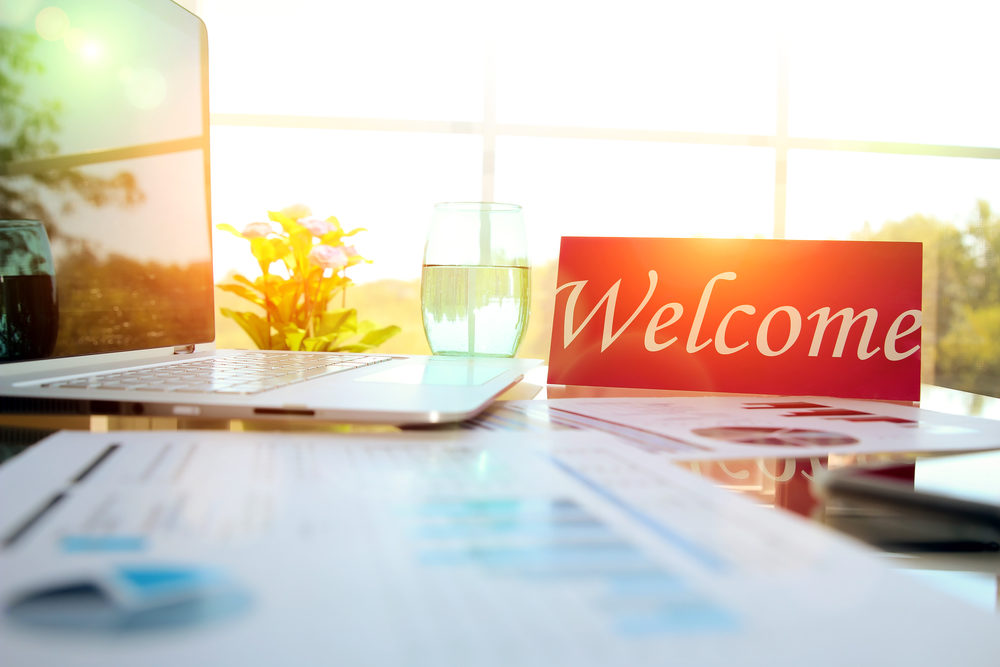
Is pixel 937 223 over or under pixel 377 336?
over

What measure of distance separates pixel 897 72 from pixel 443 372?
430 cm

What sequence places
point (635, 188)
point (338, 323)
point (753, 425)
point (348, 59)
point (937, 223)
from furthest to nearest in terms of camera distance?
1. point (937, 223)
2. point (635, 188)
3. point (348, 59)
4. point (338, 323)
5. point (753, 425)

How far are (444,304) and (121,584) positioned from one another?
2.17 ft

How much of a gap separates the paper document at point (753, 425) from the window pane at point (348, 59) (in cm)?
302

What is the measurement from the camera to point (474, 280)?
0.84m

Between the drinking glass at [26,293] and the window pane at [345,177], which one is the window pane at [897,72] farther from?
the drinking glass at [26,293]

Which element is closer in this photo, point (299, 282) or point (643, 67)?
point (299, 282)

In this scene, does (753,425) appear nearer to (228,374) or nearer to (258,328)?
(228,374)

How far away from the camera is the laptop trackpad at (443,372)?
576mm

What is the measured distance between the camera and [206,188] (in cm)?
93

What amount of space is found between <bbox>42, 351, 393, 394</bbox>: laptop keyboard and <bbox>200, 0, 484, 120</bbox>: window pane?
288cm

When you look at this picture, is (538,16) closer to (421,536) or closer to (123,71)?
(123,71)

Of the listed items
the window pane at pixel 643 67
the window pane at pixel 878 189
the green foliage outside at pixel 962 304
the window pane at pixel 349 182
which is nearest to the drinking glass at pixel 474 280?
the window pane at pixel 349 182

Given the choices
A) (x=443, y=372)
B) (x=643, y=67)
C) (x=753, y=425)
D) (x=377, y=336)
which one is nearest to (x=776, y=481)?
(x=753, y=425)
